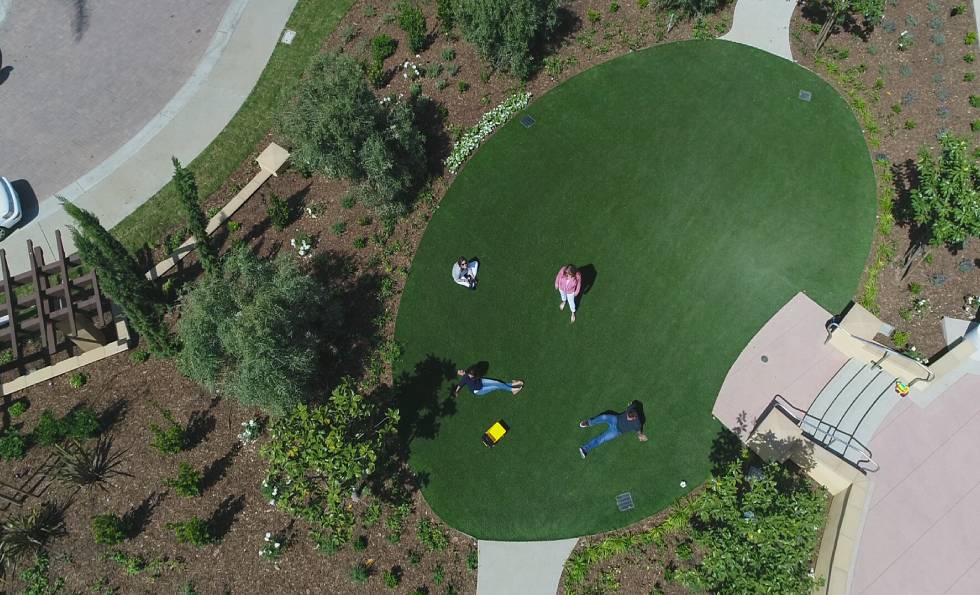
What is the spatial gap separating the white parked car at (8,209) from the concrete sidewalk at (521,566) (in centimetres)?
2194

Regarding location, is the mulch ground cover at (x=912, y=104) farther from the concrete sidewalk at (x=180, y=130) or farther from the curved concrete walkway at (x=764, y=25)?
the concrete sidewalk at (x=180, y=130)

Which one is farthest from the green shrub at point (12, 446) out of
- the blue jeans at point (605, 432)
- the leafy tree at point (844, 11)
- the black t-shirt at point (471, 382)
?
the leafy tree at point (844, 11)

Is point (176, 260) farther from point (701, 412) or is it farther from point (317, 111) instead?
point (701, 412)

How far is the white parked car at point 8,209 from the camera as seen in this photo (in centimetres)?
2267

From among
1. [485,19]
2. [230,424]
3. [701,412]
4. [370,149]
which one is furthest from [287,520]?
[485,19]

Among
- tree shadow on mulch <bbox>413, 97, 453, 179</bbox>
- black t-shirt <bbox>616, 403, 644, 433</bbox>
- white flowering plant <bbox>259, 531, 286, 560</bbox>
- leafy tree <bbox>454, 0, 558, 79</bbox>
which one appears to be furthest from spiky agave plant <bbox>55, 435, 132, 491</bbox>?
leafy tree <bbox>454, 0, 558, 79</bbox>

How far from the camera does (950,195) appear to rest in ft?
58.2

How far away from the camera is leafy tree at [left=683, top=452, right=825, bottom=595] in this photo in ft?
45.4

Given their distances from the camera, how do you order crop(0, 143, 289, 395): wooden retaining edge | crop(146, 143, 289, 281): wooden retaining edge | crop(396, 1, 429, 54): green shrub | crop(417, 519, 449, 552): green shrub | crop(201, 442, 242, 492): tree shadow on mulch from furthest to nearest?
crop(396, 1, 429, 54): green shrub → crop(146, 143, 289, 281): wooden retaining edge → crop(0, 143, 289, 395): wooden retaining edge → crop(201, 442, 242, 492): tree shadow on mulch → crop(417, 519, 449, 552): green shrub

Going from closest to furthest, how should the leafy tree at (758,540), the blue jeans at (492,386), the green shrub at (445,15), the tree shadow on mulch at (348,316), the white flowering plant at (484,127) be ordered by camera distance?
the leafy tree at (758,540), the blue jeans at (492,386), the tree shadow on mulch at (348,316), the white flowering plant at (484,127), the green shrub at (445,15)

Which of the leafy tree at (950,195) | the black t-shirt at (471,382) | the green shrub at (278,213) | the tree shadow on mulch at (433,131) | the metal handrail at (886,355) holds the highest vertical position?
the tree shadow on mulch at (433,131)

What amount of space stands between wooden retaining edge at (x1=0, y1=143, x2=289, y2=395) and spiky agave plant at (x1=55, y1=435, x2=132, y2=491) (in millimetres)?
2842

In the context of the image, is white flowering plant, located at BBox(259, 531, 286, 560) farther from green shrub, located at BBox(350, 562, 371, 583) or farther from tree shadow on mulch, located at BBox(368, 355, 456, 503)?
tree shadow on mulch, located at BBox(368, 355, 456, 503)

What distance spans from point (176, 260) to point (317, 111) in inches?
322
